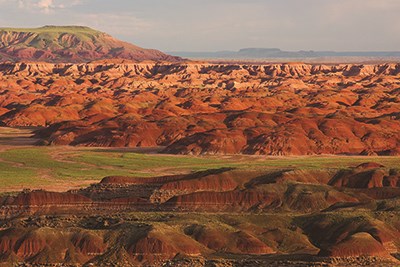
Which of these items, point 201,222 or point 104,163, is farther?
point 104,163

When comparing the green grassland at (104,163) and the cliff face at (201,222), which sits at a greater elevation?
the cliff face at (201,222)

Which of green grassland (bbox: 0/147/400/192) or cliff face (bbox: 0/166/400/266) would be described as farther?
green grassland (bbox: 0/147/400/192)

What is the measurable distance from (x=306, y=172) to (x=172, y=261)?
1830 inches

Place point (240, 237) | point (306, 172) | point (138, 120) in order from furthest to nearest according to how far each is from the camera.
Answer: point (138, 120)
point (306, 172)
point (240, 237)

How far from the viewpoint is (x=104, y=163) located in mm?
138875

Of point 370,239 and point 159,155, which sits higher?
point 370,239

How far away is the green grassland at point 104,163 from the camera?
11975 centimetres

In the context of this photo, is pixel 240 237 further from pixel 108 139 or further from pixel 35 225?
pixel 108 139

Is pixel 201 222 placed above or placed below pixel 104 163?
above

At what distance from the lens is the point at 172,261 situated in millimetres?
63156

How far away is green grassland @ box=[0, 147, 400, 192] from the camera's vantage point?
119750 millimetres

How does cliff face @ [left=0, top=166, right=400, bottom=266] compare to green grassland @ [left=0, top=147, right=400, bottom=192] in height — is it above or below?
above

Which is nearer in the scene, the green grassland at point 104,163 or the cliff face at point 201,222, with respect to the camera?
the cliff face at point 201,222

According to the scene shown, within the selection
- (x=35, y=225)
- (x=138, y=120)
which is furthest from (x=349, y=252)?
(x=138, y=120)
